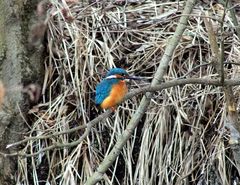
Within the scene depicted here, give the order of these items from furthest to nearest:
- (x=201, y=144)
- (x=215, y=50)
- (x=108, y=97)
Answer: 1. (x=201, y=144)
2. (x=108, y=97)
3. (x=215, y=50)

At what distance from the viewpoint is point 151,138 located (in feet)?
9.21

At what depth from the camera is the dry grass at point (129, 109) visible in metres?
2.76

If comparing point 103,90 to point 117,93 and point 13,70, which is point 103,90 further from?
point 13,70

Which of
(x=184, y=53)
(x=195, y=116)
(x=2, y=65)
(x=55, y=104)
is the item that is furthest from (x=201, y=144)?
(x=2, y=65)

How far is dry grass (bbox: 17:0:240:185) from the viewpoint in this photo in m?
2.76

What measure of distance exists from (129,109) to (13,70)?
1.95 feet

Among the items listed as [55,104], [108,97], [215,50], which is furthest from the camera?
[55,104]

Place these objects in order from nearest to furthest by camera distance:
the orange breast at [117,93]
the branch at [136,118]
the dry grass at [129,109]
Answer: the branch at [136,118], the orange breast at [117,93], the dry grass at [129,109]

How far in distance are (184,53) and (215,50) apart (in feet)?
3.27

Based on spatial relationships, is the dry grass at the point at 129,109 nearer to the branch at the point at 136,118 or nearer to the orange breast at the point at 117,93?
the orange breast at the point at 117,93

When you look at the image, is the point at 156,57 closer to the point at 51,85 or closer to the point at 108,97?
the point at 51,85

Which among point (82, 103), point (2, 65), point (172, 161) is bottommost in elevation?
point (172, 161)

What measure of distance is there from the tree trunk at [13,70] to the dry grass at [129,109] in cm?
7

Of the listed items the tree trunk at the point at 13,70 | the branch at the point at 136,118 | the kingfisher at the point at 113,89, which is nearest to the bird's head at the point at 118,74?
the kingfisher at the point at 113,89
